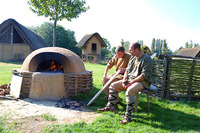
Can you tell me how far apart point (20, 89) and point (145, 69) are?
13.7ft

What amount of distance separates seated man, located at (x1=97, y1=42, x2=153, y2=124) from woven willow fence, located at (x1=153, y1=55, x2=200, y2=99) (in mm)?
2250

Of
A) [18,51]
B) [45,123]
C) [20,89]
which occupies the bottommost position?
[45,123]

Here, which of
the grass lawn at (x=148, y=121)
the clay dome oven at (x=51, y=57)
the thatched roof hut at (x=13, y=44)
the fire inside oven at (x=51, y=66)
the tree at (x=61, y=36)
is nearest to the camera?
the grass lawn at (x=148, y=121)

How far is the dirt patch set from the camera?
3498mm

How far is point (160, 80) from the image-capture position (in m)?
6.15

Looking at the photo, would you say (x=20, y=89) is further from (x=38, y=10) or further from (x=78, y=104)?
(x=38, y=10)

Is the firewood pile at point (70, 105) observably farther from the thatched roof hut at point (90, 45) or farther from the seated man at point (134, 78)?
the thatched roof hut at point (90, 45)

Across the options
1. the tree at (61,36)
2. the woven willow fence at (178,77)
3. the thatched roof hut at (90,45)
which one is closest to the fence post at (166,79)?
the woven willow fence at (178,77)

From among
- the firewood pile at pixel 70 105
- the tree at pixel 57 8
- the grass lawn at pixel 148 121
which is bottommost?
the grass lawn at pixel 148 121

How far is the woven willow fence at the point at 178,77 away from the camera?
5.96 m

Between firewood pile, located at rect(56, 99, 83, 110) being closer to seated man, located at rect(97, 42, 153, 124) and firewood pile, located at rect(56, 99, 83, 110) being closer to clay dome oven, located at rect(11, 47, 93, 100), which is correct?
clay dome oven, located at rect(11, 47, 93, 100)

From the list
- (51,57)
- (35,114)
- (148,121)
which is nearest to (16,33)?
(51,57)

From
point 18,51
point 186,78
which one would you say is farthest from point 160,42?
point 186,78

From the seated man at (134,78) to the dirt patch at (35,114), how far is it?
79cm
